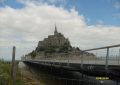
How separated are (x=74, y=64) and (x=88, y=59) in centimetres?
151

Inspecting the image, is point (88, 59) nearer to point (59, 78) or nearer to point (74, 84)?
point (74, 84)

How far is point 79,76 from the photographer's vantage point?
45.4 m

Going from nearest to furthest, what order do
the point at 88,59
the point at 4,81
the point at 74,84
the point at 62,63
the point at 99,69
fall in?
1. the point at 99,69
2. the point at 4,81
3. the point at 88,59
4. the point at 62,63
5. the point at 74,84

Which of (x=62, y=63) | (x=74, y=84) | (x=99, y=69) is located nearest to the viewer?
(x=99, y=69)

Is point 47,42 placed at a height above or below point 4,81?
above

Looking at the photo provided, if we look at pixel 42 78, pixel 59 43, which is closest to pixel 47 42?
pixel 59 43

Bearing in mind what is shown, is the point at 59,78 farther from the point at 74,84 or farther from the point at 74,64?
the point at 74,64

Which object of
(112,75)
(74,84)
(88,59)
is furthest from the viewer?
(74,84)

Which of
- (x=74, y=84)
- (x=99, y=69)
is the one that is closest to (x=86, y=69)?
(x=99, y=69)

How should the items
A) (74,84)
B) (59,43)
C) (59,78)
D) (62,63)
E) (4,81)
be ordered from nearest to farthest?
(4,81)
(62,63)
(74,84)
(59,78)
(59,43)

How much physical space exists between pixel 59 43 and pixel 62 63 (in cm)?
9380

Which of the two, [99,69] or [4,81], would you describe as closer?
[99,69]

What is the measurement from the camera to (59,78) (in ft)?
156

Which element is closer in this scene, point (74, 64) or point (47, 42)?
point (74, 64)
